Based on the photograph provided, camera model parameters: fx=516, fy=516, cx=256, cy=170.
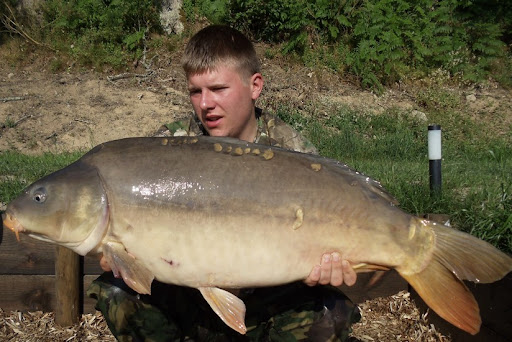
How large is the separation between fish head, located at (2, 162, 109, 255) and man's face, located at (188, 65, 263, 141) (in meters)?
0.88

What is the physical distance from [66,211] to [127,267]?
13.5 inches

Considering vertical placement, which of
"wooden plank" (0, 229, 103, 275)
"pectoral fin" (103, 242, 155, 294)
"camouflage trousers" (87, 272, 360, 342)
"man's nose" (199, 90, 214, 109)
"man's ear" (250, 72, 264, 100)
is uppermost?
"man's ear" (250, 72, 264, 100)

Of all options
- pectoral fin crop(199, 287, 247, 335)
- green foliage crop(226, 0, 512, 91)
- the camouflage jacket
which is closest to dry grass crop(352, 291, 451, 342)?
the camouflage jacket

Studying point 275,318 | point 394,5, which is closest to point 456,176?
point 275,318

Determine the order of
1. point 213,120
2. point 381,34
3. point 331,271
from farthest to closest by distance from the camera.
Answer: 1. point 381,34
2. point 213,120
3. point 331,271

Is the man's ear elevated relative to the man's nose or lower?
elevated

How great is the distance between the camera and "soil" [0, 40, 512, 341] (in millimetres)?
8617

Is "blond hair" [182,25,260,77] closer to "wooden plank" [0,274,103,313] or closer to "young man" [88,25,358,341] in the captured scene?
"young man" [88,25,358,341]

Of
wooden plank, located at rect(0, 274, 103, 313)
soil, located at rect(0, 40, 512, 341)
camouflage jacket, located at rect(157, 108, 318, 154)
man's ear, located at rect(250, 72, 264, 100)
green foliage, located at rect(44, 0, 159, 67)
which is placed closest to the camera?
man's ear, located at rect(250, 72, 264, 100)

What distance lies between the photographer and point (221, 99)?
2822 millimetres

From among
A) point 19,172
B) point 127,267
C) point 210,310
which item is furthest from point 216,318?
point 19,172

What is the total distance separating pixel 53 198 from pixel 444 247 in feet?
5.23

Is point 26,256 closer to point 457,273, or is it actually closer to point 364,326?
point 364,326

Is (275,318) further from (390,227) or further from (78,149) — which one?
(78,149)
